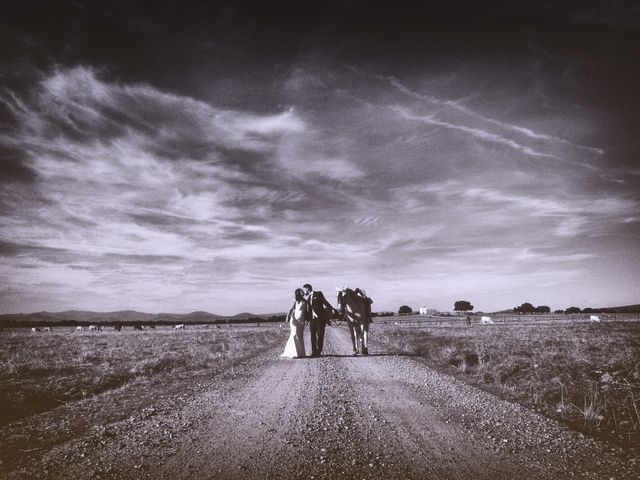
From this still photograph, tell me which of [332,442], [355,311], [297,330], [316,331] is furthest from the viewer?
[316,331]

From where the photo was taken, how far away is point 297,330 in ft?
49.1

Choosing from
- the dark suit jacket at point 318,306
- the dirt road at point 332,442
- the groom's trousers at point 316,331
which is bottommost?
the dirt road at point 332,442

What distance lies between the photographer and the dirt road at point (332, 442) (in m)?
4.37

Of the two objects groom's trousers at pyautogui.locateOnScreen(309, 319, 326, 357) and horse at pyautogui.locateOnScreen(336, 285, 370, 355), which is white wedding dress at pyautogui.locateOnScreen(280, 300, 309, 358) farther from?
horse at pyautogui.locateOnScreen(336, 285, 370, 355)

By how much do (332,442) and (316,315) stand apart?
10.0 m

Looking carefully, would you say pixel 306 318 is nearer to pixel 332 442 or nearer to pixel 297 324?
pixel 297 324

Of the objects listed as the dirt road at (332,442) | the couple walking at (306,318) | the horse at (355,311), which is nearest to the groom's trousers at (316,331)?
the couple walking at (306,318)

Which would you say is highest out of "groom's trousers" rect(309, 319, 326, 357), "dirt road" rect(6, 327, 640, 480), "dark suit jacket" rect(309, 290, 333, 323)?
"dark suit jacket" rect(309, 290, 333, 323)

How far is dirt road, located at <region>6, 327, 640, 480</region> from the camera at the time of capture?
4.37 m

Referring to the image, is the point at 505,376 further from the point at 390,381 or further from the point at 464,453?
the point at 464,453

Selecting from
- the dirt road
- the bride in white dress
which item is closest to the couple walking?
the bride in white dress

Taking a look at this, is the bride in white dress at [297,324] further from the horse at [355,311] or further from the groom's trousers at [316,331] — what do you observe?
the horse at [355,311]

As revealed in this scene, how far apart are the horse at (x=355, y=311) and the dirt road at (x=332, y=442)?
22.5 ft

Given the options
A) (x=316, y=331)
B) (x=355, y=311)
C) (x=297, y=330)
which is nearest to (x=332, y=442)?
(x=297, y=330)
